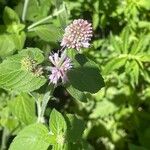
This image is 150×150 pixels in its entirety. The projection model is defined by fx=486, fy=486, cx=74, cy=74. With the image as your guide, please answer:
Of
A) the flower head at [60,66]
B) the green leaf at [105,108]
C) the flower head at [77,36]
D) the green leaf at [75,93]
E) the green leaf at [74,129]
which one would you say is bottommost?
the green leaf at [105,108]

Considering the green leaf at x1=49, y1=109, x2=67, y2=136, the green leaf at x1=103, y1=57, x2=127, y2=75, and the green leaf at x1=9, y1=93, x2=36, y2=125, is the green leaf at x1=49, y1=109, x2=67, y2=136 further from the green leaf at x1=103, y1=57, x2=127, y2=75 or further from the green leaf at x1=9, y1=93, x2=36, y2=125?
the green leaf at x1=103, y1=57, x2=127, y2=75

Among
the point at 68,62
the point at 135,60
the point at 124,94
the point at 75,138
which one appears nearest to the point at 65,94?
the point at 124,94

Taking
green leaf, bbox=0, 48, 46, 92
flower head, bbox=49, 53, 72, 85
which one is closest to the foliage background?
green leaf, bbox=0, 48, 46, 92

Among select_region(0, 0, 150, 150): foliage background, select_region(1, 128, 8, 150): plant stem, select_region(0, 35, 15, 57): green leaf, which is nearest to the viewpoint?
select_region(0, 35, 15, 57): green leaf

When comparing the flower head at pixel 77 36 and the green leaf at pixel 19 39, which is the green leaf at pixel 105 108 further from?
the flower head at pixel 77 36

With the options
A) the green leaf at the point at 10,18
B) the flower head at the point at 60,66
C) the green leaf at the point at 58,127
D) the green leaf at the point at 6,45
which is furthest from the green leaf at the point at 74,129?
the green leaf at the point at 10,18

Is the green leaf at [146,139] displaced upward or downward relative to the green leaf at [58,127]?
downward

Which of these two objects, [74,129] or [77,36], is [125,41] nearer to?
[74,129]
